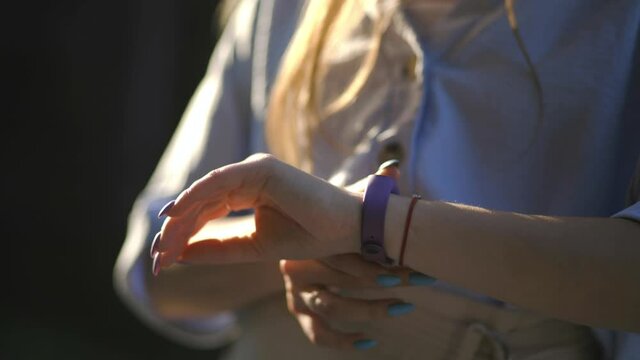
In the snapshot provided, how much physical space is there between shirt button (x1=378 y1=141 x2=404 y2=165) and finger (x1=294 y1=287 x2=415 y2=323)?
193 millimetres

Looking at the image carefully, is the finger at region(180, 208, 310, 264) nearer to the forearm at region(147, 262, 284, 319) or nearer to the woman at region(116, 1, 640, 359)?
the woman at region(116, 1, 640, 359)

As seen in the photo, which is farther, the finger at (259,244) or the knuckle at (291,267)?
the knuckle at (291,267)

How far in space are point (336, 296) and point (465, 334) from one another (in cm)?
18

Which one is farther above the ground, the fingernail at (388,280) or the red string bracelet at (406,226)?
the red string bracelet at (406,226)

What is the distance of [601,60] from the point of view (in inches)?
43.4

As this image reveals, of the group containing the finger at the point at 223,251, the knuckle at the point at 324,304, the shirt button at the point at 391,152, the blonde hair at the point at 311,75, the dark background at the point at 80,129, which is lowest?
the dark background at the point at 80,129

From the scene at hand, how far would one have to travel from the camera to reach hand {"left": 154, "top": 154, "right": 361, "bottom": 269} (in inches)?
38.5

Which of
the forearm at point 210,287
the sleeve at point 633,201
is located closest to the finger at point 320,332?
the forearm at point 210,287

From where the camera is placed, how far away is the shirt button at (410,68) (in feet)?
3.94

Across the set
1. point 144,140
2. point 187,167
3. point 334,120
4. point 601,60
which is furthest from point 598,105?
point 144,140

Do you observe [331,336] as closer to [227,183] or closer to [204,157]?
[227,183]

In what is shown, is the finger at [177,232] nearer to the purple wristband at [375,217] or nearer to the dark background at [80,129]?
the purple wristband at [375,217]

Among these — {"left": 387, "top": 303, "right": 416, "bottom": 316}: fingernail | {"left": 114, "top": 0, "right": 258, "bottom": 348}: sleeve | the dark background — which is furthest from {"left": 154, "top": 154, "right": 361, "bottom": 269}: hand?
the dark background

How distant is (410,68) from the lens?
1209mm
